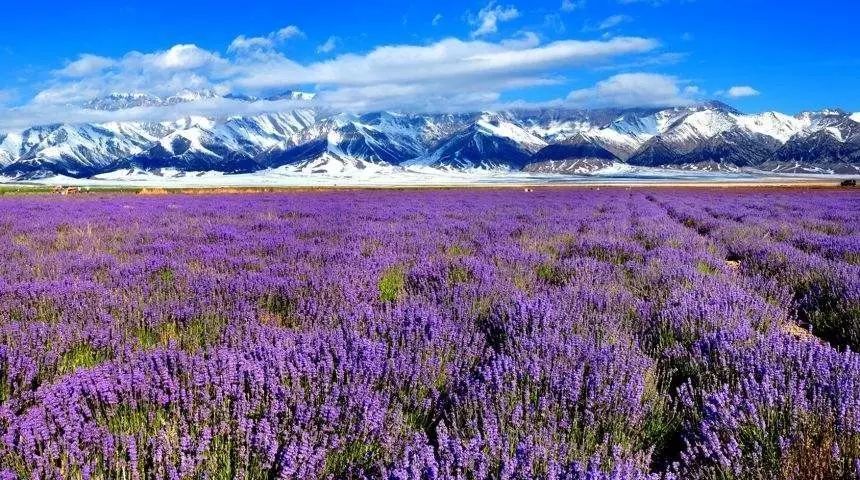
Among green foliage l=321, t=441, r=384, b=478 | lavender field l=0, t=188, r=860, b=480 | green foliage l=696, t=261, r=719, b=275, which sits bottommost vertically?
green foliage l=696, t=261, r=719, b=275

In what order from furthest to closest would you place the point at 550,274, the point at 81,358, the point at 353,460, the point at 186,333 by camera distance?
the point at 550,274 < the point at 186,333 < the point at 81,358 < the point at 353,460

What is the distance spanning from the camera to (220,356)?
2.62m

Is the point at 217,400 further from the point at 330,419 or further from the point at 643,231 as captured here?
the point at 643,231

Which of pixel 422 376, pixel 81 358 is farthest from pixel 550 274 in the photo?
pixel 81 358

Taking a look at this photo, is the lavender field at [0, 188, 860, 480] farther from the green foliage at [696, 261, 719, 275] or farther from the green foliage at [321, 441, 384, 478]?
the green foliage at [696, 261, 719, 275]

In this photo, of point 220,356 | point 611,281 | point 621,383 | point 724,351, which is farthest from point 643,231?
point 220,356

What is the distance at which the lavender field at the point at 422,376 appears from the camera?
188 centimetres

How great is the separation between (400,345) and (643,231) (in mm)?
7586

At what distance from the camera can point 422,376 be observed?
105 inches

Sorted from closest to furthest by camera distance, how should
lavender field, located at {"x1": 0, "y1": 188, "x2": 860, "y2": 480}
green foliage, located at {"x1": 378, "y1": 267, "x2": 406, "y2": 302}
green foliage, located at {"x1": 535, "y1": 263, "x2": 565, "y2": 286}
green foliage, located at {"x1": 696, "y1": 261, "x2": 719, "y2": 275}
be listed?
lavender field, located at {"x1": 0, "y1": 188, "x2": 860, "y2": 480}, green foliage, located at {"x1": 378, "y1": 267, "x2": 406, "y2": 302}, green foliage, located at {"x1": 535, "y1": 263, "x2": 565, "y2": 286}, green foliage, located at {"x1": 696, "y1": 261, "x2": 719, "y2": 275}

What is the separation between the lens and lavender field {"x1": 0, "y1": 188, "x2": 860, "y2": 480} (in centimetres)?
188

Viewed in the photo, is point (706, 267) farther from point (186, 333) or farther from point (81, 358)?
point (81, 358)

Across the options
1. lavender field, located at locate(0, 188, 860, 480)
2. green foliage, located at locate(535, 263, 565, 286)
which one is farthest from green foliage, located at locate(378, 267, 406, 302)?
green foliage, located at locate(535, 263, 565, 286)

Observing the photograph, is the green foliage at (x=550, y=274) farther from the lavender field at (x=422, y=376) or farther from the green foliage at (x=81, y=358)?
the green foliage at (x=81, y=358)
